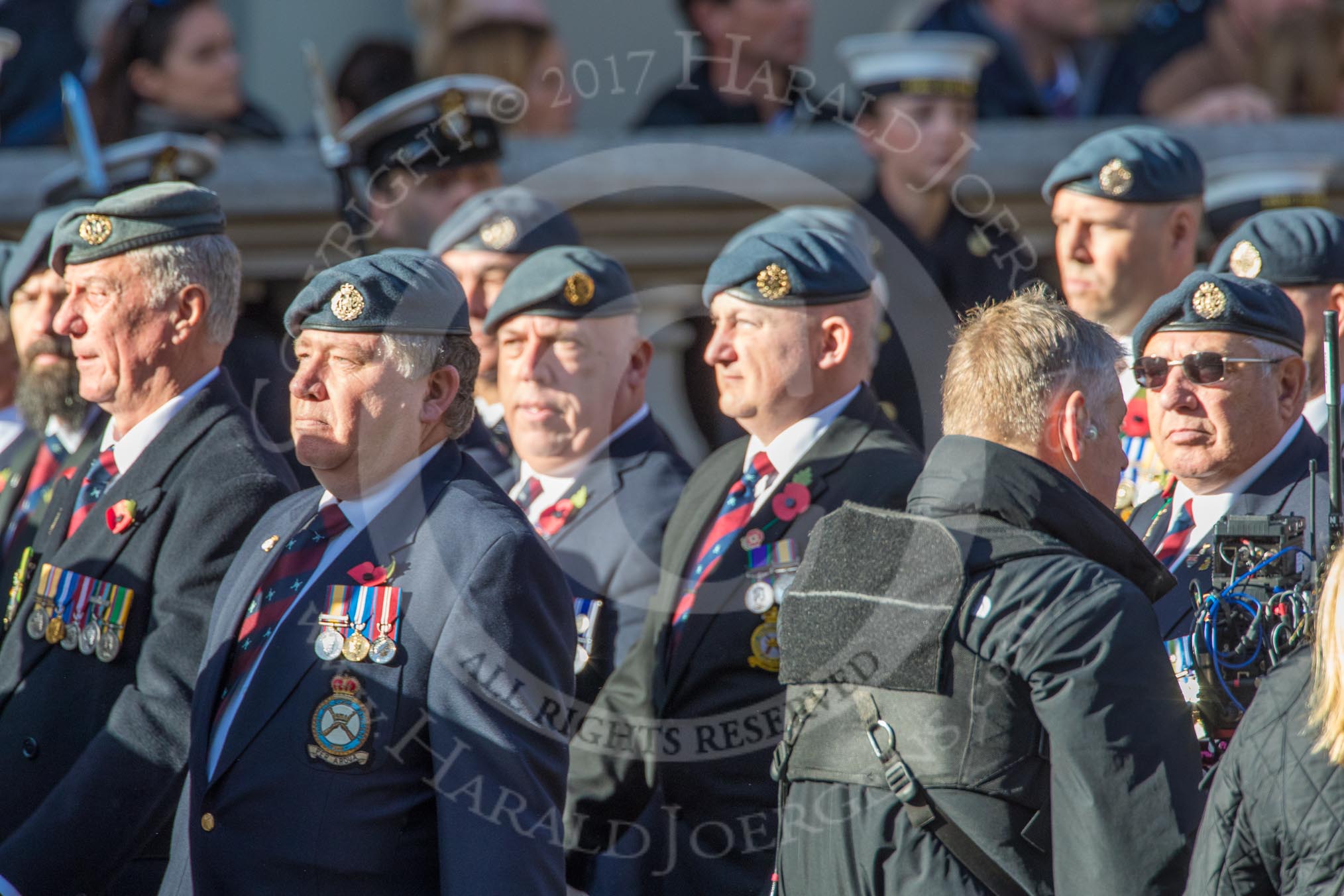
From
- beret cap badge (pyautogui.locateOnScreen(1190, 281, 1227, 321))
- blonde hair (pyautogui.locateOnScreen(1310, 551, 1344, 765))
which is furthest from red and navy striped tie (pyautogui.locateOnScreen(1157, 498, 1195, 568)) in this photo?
blonde hair (pyautogui.locateOnScreen(1310, 551, 1344, 765))

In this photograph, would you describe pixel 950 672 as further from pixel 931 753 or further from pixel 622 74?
pixel 622 74

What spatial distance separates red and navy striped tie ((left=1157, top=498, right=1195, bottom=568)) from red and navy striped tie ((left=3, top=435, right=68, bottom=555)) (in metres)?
2.97

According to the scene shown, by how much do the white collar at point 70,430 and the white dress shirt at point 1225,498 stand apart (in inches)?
121

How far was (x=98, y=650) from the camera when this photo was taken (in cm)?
396

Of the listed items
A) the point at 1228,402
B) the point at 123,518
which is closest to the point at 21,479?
the point at 123,518

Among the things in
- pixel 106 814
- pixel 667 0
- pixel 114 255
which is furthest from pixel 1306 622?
pixel 667 0

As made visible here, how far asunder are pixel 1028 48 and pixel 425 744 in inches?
212

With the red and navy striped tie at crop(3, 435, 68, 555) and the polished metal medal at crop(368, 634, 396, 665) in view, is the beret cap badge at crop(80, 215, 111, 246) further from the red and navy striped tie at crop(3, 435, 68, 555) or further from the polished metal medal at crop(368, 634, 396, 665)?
the polished metal medal at crop(368, 634, 396, 665)

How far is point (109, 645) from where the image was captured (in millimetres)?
3951

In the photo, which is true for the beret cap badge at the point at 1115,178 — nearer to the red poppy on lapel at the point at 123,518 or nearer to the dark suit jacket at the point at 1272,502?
the dark suit jacket at the point at 1272,502

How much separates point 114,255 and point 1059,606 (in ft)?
7.50

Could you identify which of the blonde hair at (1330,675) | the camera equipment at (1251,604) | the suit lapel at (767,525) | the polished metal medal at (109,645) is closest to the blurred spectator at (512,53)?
the suit lapel at (767,525)

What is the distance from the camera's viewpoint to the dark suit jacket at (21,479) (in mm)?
4738

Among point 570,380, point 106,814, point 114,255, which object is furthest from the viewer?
point 570,380
